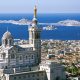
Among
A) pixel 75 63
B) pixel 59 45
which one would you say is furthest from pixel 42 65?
pixel 59 45

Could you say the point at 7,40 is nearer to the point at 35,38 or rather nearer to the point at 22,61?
the point at 22,61

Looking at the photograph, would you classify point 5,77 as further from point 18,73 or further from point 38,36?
point 38,36

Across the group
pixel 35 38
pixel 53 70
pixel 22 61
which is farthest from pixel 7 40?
pixel 53 70

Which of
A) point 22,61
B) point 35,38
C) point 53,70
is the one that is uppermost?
point 35,38

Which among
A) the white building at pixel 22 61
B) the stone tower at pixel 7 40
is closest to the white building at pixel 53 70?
the white building at pixel 22 61

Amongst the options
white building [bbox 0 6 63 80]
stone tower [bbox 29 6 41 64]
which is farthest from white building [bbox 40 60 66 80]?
stone tower [bbox 29 6 41 64]

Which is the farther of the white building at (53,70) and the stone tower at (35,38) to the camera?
the stone tower at (35,38)

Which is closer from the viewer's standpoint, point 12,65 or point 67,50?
point 12,65

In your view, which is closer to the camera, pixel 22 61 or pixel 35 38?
pixel 22 61

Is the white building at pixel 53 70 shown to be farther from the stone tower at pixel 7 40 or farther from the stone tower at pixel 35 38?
the stone tower at pixel 7 40

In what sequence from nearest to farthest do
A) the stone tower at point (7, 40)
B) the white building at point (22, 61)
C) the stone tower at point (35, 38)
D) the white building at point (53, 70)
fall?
the white building at point (22, 61), the white building at point (53, 70), the stone tower at point (7, 40), the stone tower at point (35, 38)

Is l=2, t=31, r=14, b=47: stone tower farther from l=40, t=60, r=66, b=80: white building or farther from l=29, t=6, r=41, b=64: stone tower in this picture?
l=40, t=60, r=66, b=80: white building
